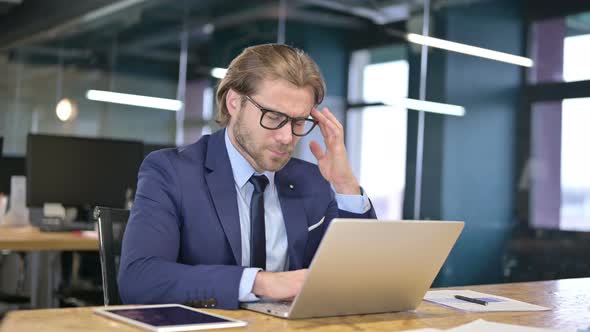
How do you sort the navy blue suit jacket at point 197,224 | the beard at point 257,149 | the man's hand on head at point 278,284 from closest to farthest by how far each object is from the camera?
the man's hand on head at point 278,284 < the navy blue suit jacket at point 197,224 < the beard at point 257,149

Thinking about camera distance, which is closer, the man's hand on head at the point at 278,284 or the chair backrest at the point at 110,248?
the man's hand on head at the point at 278,284

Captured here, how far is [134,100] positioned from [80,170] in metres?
3.94

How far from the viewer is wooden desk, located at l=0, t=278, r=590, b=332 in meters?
1.38

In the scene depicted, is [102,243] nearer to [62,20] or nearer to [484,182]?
[484,182]

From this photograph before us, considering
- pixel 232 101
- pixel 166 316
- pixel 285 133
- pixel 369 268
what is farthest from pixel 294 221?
A: pixel 166 316

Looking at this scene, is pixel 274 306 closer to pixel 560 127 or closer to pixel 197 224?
pixel 197 224

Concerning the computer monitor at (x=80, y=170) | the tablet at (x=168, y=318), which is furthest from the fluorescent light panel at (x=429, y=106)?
the tablet at (x=168, y=318)

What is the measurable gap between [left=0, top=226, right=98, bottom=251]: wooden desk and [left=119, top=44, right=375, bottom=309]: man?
1.87 meters

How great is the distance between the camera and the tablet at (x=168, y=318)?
1373 mm

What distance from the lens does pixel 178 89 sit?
8461mm

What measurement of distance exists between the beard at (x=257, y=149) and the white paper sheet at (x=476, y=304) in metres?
0.51

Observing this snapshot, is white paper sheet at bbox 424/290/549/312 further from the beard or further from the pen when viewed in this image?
the beard

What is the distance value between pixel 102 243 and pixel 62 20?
6801 millimetres

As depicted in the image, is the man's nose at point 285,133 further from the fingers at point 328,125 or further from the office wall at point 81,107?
the office wall at point 81,107
